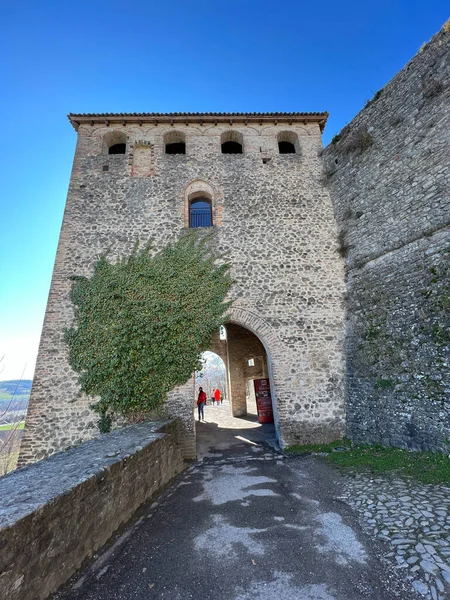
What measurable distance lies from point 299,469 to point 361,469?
128 centimetres

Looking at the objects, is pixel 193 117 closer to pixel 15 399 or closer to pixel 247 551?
pixel 247 551

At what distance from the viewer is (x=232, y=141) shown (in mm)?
12391

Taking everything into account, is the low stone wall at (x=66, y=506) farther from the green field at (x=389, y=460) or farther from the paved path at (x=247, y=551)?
the green field at (x=389, y=460)

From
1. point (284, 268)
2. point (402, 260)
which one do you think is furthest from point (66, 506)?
point (402, 260)

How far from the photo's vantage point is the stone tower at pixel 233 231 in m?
7.92

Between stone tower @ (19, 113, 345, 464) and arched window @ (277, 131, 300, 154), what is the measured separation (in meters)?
0.06

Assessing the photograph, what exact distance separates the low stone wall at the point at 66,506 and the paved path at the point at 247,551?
241 mm

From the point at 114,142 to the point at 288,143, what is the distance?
7737 mm

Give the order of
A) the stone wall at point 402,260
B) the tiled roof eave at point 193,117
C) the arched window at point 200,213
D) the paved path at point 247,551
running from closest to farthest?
the paved path at point 247,551, the stone wall at point 402,260, the arched window at point 200,213, the tiled roof eave at point 193,117

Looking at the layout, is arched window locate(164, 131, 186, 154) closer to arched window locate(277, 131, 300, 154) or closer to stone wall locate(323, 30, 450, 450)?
arched window locate(277, 131, 300, 154)

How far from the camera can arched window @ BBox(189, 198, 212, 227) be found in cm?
1034

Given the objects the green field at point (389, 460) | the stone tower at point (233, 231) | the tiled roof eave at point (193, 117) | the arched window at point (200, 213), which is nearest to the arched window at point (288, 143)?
the stone tower at point (233, 231)

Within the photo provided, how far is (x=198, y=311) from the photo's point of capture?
8.46 meters

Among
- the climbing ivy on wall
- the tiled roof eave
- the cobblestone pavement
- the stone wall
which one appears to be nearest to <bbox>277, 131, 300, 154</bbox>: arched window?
the tiled roof eave
